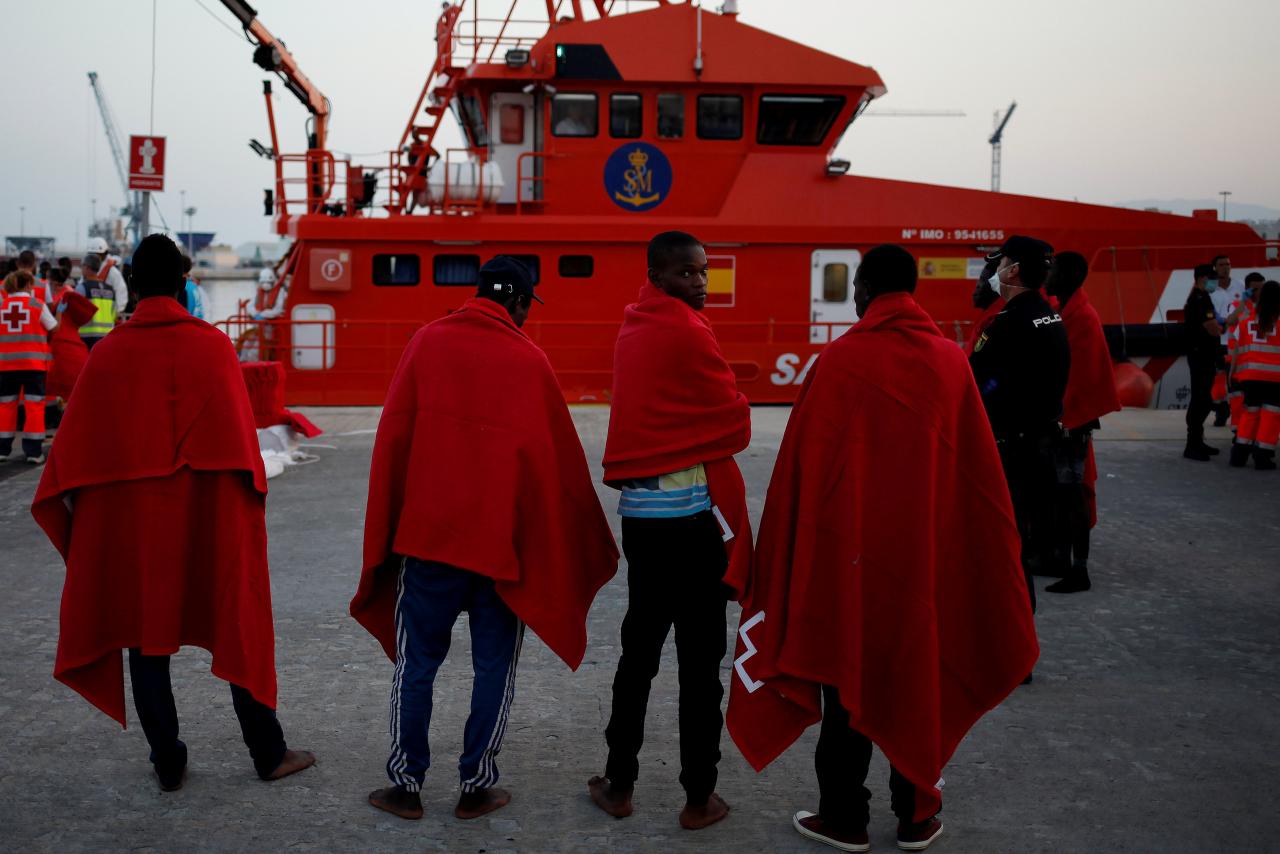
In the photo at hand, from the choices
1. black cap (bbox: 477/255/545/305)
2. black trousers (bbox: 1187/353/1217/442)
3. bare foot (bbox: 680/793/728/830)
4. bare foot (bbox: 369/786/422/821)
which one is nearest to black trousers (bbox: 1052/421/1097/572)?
bare foot (bbox: 680/793/728/830)

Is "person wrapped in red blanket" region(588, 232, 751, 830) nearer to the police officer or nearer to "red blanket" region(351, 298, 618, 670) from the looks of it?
"red blanket" region(351, 298, 618, 670)

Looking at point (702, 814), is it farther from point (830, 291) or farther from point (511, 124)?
point (511, 124)

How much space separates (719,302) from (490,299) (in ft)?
36.1

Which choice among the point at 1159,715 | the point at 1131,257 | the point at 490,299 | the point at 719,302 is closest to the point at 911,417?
the point at 490,299

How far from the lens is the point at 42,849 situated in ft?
10.8

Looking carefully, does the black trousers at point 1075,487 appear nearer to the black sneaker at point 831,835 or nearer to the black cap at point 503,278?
→ the black sneaker at point 831,835

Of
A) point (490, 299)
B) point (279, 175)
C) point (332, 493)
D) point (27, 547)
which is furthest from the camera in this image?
point (279, 175)

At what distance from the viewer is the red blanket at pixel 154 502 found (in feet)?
11.9

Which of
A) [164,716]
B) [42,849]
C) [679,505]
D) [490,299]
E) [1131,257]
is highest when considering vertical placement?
[1131,257]

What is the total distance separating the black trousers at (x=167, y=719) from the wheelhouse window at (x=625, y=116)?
11.3 m

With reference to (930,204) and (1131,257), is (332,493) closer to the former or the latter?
(930,204)

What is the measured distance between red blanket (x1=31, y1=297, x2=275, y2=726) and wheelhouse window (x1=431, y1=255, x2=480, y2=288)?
10513 mm

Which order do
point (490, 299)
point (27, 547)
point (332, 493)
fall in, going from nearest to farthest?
point (490, 299) → point (27, 547) → point (332, 493)

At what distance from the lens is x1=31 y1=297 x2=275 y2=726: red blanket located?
11.9 feet
